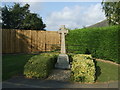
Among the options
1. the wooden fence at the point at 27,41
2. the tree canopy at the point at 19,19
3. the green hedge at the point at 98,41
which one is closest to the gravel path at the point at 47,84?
the green hedge at the point at 98,41

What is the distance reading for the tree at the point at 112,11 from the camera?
53.4 feet

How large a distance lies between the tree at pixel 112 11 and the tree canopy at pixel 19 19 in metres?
9.81

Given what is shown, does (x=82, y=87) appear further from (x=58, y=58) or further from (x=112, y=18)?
(x=112, y=18)

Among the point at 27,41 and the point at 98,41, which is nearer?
the point at 98,41

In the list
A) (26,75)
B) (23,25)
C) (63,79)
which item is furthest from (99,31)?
(23,25)

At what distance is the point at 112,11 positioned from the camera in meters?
17.4

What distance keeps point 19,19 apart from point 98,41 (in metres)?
15.0

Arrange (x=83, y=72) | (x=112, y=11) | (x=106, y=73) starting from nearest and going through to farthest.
A: 1. (x=83, y=72)
2. (x=106, y=73)
3. (x=112, y=11)

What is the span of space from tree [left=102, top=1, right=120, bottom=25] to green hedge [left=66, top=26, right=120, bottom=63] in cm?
444

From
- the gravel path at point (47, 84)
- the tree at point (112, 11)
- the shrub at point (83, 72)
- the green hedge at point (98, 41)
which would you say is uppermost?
the tree at point (112, 11)

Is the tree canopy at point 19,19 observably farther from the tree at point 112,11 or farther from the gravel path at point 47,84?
the gravel path at point 47,84

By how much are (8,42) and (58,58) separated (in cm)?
752

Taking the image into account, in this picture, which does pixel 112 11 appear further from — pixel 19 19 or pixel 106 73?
pixel 19 19

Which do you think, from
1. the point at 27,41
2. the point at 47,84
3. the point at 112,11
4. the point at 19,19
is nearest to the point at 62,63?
the point at 47,84
